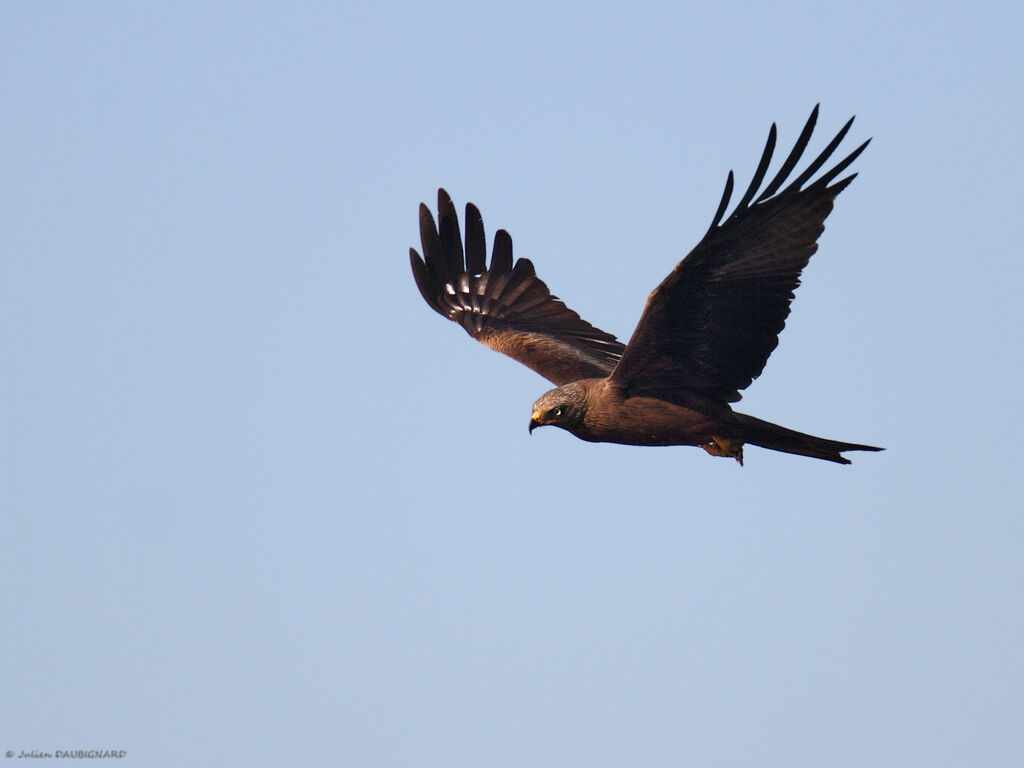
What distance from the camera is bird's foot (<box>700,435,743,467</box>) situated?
1020cm

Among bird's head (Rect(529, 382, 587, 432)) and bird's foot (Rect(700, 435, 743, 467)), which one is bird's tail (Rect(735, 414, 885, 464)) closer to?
bird's foot (Rect(700, 435, 743, 467))

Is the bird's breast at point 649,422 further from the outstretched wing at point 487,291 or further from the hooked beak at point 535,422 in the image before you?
the outstretched wing at point 487,291

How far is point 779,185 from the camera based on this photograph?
8.81 m

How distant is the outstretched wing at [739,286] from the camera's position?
29.0ft

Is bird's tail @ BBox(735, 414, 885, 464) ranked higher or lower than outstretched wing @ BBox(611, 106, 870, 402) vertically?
lower

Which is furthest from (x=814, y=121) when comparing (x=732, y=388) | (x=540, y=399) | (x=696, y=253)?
(x=540, y=399)

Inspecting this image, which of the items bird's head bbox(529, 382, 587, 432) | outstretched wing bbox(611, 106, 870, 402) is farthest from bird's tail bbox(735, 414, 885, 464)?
bird's head bbox(529, 382, 587, 432)

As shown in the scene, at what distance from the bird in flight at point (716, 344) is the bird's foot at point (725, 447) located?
0.01 m

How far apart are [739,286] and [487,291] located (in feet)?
15.0

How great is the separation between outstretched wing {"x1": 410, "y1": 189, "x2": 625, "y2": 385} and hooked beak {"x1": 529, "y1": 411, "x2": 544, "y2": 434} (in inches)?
101

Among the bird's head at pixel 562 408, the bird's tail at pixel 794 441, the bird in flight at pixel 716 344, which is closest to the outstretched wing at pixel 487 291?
the bird in flight at pixel 716 344

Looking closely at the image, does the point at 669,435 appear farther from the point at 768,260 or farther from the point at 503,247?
the point at 503,247

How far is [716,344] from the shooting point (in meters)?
9.52

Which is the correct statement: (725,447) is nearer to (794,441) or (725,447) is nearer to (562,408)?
(794,441)
